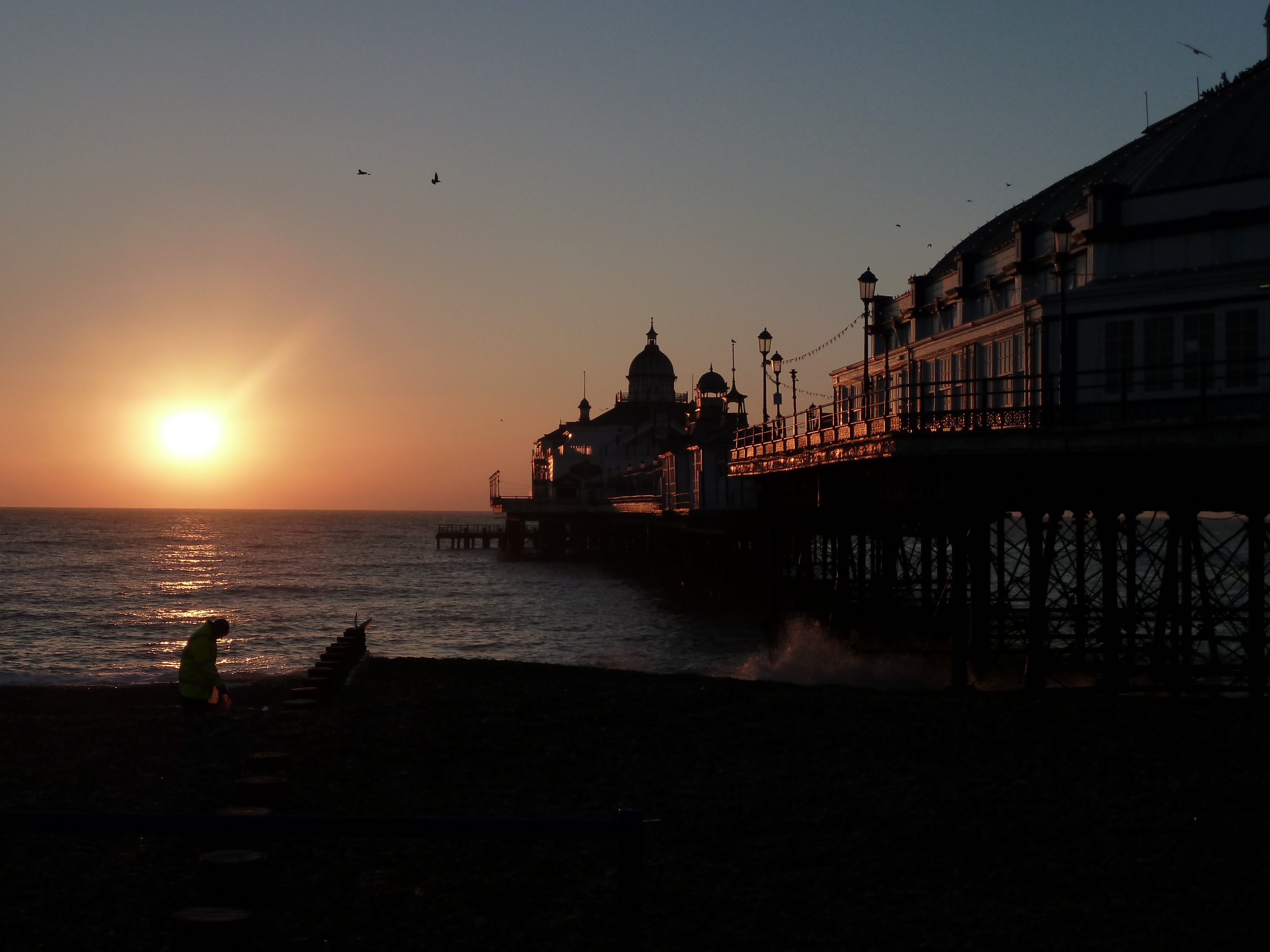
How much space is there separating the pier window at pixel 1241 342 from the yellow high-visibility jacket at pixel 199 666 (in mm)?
16224

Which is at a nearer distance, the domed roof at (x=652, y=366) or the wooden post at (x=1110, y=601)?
the wooden post at (x=1110, y=601)

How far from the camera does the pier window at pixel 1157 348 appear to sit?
21266 millimetres

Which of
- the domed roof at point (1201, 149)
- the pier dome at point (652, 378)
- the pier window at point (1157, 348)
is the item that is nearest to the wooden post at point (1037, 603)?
the pier window at point (1157, 348)

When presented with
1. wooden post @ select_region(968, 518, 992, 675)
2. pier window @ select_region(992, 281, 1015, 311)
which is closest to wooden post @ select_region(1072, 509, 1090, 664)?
wooden post @ select_region(968, 518, 992, 675)

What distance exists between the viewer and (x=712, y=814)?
10969mm

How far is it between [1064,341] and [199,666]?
1348 centimetres

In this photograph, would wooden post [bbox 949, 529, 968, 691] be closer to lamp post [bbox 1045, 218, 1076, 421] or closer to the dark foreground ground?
the dark foreground ground

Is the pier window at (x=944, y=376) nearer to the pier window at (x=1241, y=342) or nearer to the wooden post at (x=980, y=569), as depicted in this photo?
the pier window at (x=1241, y=342)

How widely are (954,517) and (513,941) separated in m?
13.7

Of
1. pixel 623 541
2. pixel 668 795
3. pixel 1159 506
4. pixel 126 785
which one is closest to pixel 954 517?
pixel 1159 506

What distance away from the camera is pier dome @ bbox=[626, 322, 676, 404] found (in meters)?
136

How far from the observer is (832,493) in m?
27.0

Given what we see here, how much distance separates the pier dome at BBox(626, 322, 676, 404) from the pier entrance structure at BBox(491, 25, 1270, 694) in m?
98.3

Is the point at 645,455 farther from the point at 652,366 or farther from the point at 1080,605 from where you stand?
the point at 1080,605
